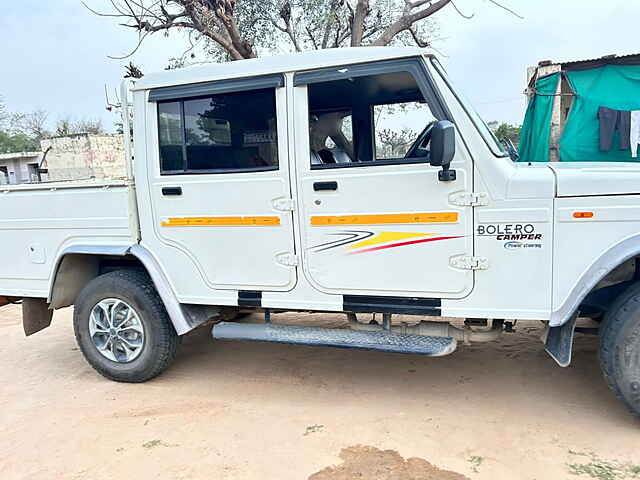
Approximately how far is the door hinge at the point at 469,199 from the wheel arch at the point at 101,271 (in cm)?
217

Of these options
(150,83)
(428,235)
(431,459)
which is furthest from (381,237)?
(150,83)

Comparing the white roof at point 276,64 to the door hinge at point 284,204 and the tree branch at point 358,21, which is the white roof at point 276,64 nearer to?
the door hinge at point 284,204

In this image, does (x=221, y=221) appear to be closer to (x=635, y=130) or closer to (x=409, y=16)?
(x=635, y=130)

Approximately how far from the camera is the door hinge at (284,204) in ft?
11.5

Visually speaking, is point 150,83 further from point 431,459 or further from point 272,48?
point 272,48

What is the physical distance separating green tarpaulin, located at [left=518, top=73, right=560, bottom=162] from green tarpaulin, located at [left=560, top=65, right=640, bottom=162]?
278 millimetres

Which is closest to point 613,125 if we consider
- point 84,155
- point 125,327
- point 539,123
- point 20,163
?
point 539,123

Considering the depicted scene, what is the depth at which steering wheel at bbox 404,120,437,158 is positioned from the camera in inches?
131

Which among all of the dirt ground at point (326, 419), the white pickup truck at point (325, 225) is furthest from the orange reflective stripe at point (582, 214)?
the dirt ground at point (326, 419)

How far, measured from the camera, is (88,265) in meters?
4.41

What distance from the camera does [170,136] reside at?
3.83m

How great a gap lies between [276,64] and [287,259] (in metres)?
1.32

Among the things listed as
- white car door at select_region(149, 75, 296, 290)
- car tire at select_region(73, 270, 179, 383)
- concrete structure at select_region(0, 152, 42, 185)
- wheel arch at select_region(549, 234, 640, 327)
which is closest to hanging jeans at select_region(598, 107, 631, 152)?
wheel arch at select_region(549, 234, 640, 327)

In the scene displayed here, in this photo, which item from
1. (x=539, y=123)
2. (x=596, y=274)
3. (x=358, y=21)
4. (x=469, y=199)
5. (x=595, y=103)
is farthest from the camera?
(x=358, y=21)
